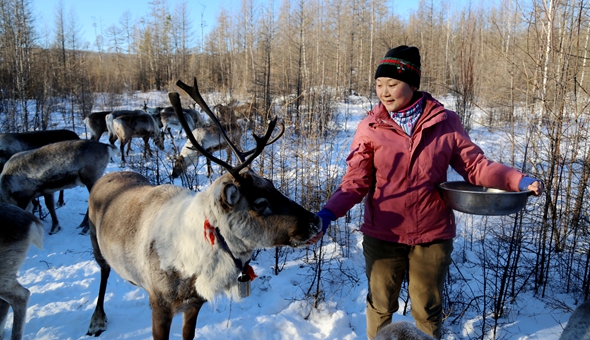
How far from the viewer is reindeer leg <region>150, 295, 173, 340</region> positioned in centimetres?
246

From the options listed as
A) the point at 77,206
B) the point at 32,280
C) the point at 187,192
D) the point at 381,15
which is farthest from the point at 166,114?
the point at 381,15

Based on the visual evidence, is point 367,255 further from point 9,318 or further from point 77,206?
point 77,206

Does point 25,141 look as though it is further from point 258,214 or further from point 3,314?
point 258,214

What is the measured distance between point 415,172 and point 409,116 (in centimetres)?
36

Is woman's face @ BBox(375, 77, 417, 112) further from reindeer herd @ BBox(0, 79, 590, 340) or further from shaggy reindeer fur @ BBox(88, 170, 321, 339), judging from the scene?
shaggy reindeer fur @ BBox(88, 170, 321, 339)

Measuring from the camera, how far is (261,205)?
2.31 m

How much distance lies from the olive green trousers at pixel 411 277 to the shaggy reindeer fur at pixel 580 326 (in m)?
0.95

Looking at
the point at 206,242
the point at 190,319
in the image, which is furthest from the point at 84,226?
the point at 206,242

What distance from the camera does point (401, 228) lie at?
233 cm

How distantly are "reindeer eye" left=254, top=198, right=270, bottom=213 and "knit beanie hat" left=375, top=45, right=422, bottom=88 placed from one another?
1.11 metres

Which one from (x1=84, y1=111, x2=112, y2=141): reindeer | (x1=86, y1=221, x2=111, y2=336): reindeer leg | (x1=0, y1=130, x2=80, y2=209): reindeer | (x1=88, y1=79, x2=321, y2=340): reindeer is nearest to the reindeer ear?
(x1=88, y1=79, x2=321, y2=340): reindeer

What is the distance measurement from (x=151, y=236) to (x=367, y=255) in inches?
61.0

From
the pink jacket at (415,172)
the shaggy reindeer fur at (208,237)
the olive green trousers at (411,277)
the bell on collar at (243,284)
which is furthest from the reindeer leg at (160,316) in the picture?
the olive green trousers at (411,277)

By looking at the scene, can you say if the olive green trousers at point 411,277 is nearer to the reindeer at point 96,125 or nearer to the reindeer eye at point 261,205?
the reindeer eye at point 261,205
